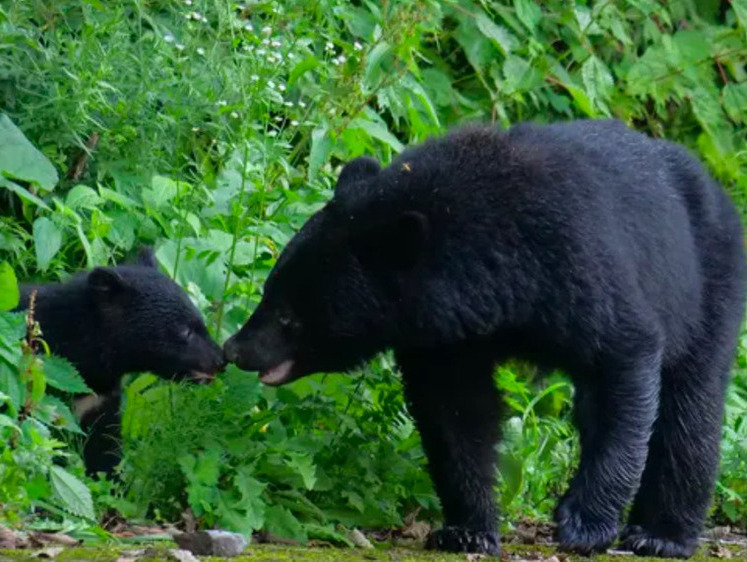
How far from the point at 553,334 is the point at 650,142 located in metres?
1.43

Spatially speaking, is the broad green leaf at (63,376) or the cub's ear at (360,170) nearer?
the broad green leaf at (63,376)

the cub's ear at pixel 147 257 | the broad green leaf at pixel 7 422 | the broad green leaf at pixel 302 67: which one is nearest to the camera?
the broad green leaf at pixel 7 422

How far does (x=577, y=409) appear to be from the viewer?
6.27m

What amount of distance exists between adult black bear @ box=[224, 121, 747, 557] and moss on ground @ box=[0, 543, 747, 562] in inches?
6.2

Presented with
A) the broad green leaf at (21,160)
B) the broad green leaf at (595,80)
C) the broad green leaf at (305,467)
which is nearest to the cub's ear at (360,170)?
the broad green leaf at (305,467)

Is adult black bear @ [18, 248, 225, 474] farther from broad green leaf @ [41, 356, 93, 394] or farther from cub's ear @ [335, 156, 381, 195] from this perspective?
cub's ear @ [335, 156, 381, 195]

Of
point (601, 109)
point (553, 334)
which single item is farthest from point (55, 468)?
point (601, 109)

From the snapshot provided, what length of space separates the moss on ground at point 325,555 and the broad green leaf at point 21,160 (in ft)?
8.05

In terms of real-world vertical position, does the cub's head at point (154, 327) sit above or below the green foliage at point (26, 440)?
below

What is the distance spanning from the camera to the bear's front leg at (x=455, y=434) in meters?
6.37

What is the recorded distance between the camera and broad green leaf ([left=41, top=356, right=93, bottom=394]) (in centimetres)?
603

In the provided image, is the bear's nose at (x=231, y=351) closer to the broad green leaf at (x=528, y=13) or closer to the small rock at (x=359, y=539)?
the small rock at (x=359, y=539)

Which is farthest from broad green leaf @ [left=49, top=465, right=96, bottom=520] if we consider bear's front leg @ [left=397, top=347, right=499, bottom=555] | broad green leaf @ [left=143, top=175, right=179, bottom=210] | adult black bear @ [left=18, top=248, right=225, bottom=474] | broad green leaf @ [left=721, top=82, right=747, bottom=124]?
broad green leaf @ [left=721, top=82, right=747, bottom=124]

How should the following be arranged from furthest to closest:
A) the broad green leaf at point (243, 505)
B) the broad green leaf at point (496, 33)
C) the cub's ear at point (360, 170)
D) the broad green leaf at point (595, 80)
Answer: the broad green leaf at point (595, 80) → the broad green leaf at point (496, 33) → the cub's ear at point (360, 170) → the broad green leaf at point (243, 505)
